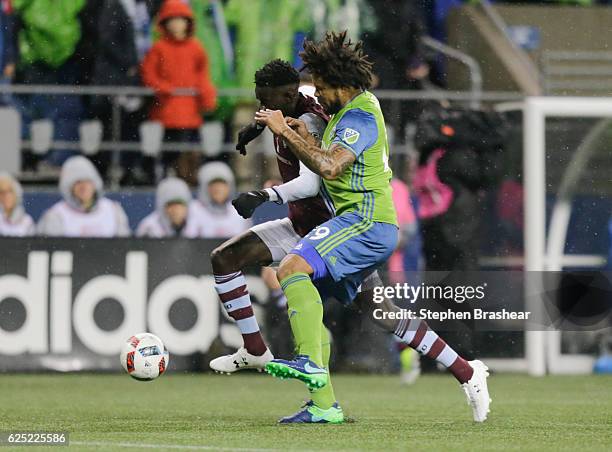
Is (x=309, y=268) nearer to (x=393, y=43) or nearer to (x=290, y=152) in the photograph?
(x=290, y=152)

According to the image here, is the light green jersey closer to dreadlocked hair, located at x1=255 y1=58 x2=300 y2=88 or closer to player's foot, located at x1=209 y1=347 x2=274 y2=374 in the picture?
dreadlocked hair, located at x1=255 y1=58 x2=300 y2=88

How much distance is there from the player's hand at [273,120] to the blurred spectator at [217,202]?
5730 mm

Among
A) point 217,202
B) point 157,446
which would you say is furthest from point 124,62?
point 157,446

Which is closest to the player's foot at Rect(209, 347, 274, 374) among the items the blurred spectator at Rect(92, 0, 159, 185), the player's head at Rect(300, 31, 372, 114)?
the player's head at Rect(300, 31, 372, 114)

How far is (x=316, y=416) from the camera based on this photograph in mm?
8180

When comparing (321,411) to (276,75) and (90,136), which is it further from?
(90,136)

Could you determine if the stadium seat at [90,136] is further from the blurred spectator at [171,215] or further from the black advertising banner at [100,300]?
the black advertising banner at [100,300]

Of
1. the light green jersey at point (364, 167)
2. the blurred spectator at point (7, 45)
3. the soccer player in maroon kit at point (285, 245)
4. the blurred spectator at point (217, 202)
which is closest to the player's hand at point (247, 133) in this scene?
the soccer player in maroon kit at point (285, 245)

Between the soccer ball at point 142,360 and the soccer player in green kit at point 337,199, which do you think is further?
the soccer ball at point 142,360

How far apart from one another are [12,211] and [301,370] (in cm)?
654

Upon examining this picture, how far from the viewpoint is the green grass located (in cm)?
718


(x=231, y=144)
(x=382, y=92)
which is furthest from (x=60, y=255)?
(x=382, y=92)

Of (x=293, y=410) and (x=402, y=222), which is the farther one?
(x=402, y=222)

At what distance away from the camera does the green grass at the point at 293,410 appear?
7.18 metres
